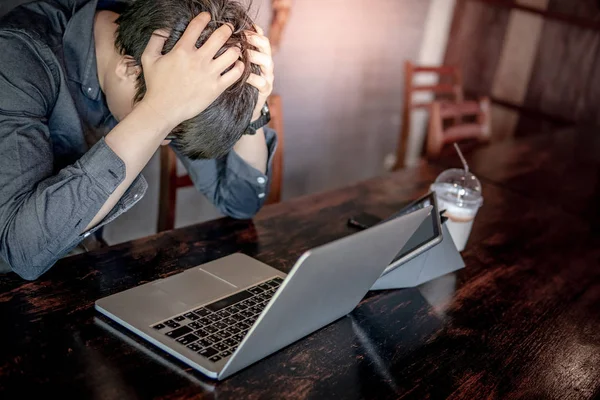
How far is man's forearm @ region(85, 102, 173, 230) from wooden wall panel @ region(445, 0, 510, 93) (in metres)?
2.89

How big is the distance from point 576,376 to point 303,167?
6.60 ft

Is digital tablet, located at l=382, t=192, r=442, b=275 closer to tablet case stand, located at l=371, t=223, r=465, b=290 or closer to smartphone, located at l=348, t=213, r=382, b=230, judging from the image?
tablet case stand, located at l=371, t=223, r=465, b=290

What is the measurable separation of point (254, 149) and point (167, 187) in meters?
0.56

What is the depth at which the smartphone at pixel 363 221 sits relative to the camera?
59.2 inches

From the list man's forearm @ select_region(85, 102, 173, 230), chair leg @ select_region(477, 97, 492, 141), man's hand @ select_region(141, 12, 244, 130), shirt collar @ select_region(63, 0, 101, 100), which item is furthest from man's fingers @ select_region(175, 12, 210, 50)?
chair leg @ select_region(477, 97, 492, 141)

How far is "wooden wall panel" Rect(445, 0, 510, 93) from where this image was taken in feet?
11.8

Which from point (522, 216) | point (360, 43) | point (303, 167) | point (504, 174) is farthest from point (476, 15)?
point (522, 216)

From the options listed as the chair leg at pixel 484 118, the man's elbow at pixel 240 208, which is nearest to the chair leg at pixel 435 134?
the chair leg at pixel 484 118

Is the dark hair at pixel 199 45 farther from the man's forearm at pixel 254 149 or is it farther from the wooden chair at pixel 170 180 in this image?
the wooden chair at pixel 170 180

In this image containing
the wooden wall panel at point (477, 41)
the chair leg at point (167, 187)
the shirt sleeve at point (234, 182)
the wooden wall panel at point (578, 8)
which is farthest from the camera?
the wooden wall panel at point (477, 41)

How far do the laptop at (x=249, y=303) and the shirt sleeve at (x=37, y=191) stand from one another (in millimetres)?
132

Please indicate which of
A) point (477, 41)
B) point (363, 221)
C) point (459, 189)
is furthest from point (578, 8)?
point (363, 221)

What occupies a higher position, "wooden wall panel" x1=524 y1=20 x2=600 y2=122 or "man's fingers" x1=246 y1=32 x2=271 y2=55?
"man's fingers" x1=246 y1=32 x2=271 y2=55

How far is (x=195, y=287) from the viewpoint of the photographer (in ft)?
3.58
